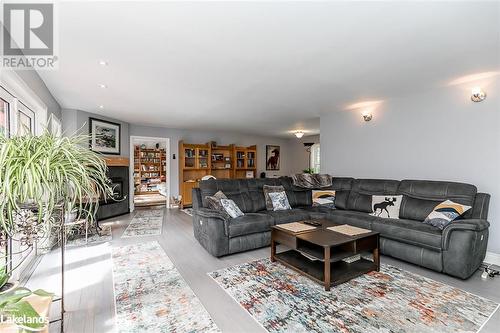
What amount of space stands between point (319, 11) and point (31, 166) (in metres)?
2.12

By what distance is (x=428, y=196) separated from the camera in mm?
3314

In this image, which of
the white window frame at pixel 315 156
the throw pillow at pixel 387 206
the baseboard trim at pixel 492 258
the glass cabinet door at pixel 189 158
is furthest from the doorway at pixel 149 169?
the baseboard trim at pixel 492 258

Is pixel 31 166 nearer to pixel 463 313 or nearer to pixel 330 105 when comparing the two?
pixel 463 313

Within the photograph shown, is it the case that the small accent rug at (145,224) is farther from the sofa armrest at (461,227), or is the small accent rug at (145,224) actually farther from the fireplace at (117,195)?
the sofa armrest at (461,227)

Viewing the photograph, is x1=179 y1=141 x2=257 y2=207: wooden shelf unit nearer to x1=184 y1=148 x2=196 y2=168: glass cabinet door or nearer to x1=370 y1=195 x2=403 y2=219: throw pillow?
x1=184 y1=148 x2=196 y2=168: glass cabinet door

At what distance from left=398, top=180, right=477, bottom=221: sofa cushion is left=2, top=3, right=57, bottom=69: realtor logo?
14.7ft

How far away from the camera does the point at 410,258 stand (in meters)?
2.86

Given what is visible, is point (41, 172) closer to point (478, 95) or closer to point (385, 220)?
point (385, 220)

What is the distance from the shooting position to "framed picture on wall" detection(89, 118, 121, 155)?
5.39m

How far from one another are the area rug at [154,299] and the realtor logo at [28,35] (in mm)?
2373

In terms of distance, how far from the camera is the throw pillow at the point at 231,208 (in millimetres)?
3469

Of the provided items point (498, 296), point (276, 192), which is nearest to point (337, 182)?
point (276, 192)

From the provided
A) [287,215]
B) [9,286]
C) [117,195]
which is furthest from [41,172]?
[117,195]

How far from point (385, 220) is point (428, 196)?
0.73 m
